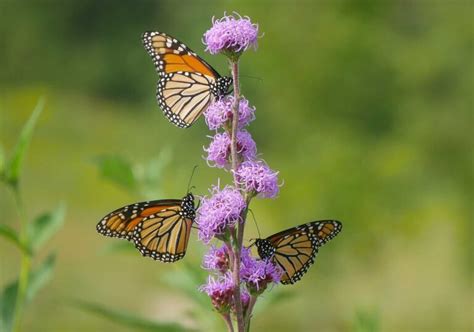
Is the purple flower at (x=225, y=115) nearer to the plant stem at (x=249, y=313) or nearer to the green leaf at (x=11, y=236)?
the plant stem at (x=249, y=313)

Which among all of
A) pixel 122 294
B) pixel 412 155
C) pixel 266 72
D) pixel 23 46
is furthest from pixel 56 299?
pixel 23 46

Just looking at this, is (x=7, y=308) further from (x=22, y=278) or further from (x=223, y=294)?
(x=223, y=294)

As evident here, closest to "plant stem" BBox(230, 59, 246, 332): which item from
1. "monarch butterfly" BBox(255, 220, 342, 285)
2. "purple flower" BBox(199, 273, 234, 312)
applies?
"purple flower" BBox(199, 273, 234, 312)

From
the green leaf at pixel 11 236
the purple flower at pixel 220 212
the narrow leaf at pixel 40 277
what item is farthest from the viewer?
the narrow leaf at pixel 40 277

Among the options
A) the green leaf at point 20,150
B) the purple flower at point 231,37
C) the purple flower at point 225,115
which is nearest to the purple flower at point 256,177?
the purple flower at point 225,115

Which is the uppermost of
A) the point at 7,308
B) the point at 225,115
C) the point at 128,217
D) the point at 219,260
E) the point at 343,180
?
the point at 343,180

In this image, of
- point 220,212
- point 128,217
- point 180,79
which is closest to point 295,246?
point 220,212

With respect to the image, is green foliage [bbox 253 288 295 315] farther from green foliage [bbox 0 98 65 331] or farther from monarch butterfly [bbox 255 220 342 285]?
green foliage [bbox 0 98 65 331]
